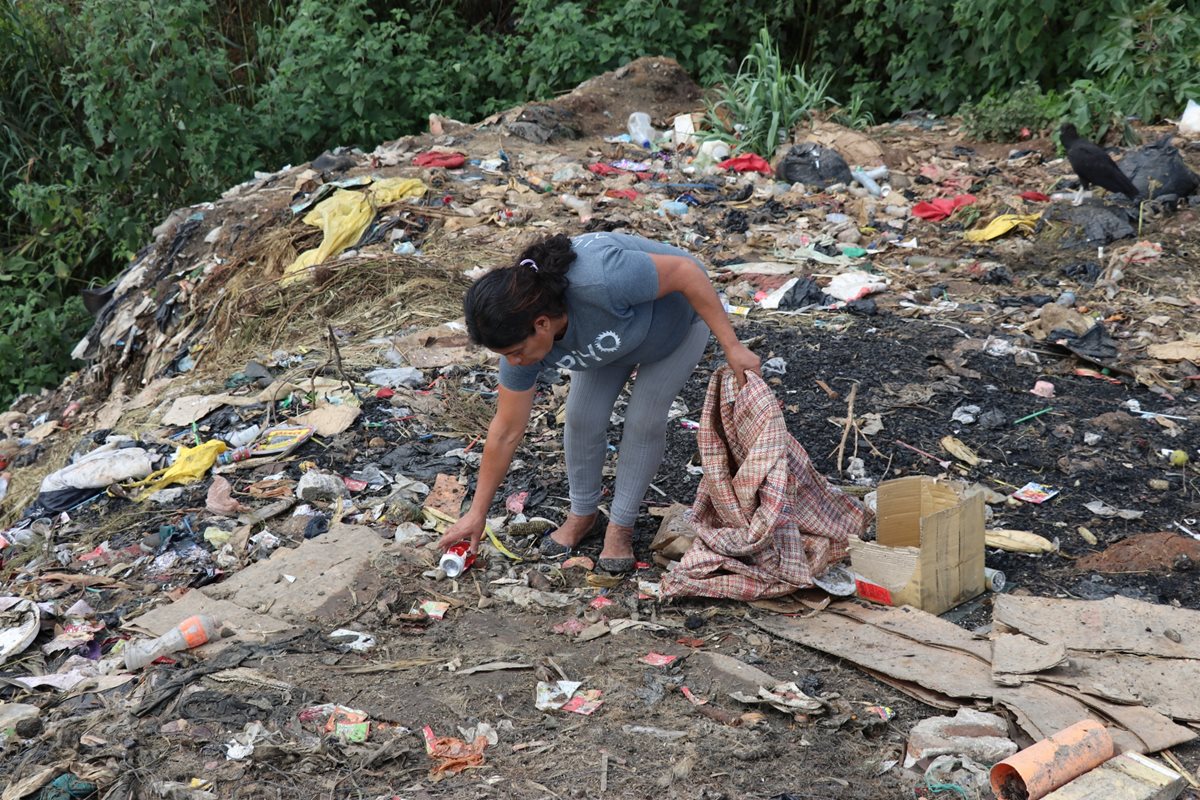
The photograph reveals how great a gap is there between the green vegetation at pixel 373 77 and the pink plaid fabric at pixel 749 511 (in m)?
6.20

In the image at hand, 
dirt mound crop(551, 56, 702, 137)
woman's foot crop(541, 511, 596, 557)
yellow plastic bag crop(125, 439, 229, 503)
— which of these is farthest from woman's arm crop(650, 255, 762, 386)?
dirt mound crop(551, 56, 702, 137)

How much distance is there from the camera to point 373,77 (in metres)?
10.1

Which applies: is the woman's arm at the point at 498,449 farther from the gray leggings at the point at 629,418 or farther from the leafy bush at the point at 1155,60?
the leafy bush at the point at 1155,60

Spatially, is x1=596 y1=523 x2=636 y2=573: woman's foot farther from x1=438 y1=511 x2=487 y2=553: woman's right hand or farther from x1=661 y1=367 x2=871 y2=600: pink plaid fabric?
x1=438 y1=511 x2=487 y2=553: woman's right hand

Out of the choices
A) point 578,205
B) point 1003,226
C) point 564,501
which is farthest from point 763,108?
point 564,501

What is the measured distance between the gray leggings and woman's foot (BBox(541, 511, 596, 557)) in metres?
Answer: 0.12

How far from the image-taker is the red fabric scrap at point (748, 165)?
28.8 feet

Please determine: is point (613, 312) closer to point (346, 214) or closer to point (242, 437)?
point (242, 437)

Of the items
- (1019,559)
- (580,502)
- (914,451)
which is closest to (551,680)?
(580,502)

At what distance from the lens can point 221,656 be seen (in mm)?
3146

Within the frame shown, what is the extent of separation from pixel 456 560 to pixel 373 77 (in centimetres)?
759

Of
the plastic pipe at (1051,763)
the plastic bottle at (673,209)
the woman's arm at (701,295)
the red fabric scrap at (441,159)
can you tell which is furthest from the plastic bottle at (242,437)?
the red fabric scrap at (441,159)

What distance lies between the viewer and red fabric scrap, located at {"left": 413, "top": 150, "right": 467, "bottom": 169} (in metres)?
8.71

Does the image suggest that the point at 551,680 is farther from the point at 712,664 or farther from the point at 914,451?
the point at 914,451
